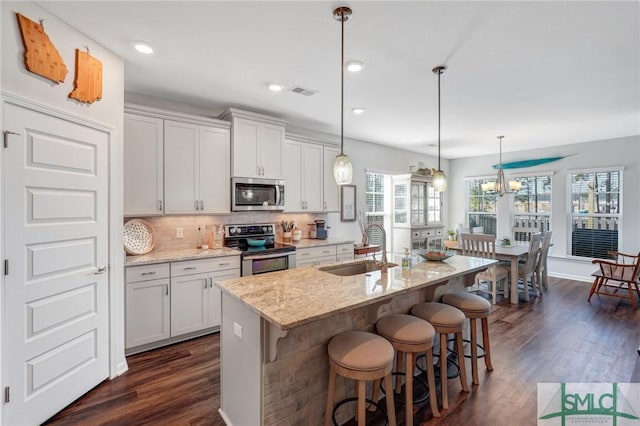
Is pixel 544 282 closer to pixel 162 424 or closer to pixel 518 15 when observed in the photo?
pixel 518 15

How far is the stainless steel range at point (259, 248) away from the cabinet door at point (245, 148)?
0.75 meters

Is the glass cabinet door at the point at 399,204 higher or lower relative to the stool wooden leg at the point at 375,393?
higher

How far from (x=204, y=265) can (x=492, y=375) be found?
2939 mm

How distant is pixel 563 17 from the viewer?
202 centimetres

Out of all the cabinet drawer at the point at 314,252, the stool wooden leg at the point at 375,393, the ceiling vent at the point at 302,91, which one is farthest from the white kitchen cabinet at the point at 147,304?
the ceiling vent at the point at 302,91

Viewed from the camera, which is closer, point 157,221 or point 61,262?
point 61,262

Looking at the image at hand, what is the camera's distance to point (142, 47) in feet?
7.94

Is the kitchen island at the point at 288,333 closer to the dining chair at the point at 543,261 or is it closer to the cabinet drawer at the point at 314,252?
the cabinet drawer at the point at 314,252

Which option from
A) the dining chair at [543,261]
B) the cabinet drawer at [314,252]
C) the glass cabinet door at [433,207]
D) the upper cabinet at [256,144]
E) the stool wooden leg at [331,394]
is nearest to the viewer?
the stool wooden leg at [331,394]

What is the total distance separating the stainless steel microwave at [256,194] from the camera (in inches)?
148

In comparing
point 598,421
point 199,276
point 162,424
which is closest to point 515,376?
point 598,421

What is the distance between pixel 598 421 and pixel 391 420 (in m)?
1.56

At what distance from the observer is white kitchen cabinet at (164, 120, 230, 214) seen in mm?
3328

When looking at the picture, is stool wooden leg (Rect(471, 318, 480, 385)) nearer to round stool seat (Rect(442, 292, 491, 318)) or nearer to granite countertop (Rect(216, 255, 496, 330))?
round stool seat (Rect(442, 292, 491, 318))
